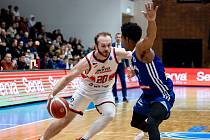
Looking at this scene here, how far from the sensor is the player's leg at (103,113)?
6.62m

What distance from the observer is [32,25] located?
2323 cm

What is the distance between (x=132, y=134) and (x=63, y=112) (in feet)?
8.61

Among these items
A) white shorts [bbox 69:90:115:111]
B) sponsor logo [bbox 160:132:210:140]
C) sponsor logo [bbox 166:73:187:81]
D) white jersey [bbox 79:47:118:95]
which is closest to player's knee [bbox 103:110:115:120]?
white shorts [bbox 69:90:115:111]

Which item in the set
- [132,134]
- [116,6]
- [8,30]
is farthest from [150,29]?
[116,6]

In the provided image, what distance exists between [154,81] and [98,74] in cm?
117

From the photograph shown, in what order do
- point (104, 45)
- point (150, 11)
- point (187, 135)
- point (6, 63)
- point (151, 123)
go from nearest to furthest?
point (150, 11), point (151, 123), point (104, 45), point (187, 135), point (6, 63)

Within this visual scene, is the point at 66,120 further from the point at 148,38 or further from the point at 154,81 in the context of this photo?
the point at 148,38

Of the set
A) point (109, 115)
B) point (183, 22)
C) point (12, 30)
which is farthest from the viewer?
point (183, 22)

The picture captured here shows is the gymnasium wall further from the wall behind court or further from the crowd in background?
the crowd in background

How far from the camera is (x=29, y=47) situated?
19.1 meters

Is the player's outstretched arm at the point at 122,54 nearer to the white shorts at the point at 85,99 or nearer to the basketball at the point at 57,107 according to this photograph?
the white shorts at the point at 85,99

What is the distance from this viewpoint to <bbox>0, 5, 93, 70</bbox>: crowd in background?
16859 millimetres

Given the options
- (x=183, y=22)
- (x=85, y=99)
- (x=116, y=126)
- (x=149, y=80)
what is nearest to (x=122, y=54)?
(x=85, y=99)

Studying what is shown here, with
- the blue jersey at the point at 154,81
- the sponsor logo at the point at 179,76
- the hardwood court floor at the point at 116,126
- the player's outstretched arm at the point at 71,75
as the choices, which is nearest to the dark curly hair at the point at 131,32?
the blue jersey at the point at 154,81
